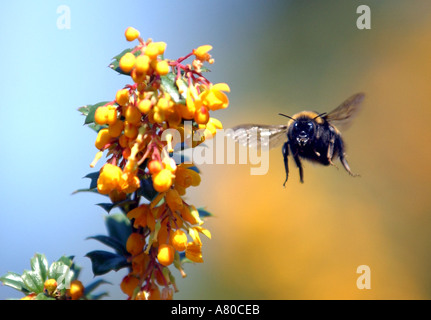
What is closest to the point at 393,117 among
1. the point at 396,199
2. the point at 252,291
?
the point at 396,199

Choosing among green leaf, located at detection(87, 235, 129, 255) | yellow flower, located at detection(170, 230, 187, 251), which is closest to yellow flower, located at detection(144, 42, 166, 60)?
yellow flower, located at detection(170, 230, 187, 251)

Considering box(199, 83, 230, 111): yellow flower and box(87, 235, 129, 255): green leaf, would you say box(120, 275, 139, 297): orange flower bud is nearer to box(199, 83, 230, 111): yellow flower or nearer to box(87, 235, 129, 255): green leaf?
box(87, 235, 129, 255): green leaf

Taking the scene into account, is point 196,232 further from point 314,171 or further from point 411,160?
point 411,160

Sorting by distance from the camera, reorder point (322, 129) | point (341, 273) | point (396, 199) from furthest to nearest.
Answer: point (396, 199) < point (341, 273) < point (322, 129)

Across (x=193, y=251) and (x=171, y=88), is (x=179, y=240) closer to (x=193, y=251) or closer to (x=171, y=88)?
(x=193, y=251)

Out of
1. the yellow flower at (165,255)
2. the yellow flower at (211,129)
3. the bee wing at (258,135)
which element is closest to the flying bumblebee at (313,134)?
the bee wing at (258,135)

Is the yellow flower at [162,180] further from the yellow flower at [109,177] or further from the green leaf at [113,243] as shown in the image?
the green leaf at [113,243]

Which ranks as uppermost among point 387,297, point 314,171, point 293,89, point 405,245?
point 293,89
